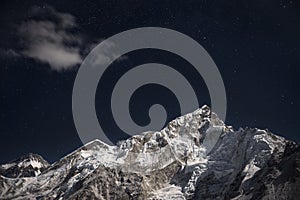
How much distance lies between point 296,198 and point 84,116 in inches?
5160

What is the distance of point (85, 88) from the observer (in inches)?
3890

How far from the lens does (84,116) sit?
99.3 m

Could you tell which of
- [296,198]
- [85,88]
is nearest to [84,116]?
[85,88]

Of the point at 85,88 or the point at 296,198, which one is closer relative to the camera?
the point at 85,88

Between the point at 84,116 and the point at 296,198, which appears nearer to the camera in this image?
the point at 84,116

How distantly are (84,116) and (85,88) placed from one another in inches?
247

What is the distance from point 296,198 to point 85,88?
133 metres

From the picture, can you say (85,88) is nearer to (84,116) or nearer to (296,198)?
(84,116)

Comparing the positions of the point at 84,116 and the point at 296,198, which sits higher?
the point at 296,198

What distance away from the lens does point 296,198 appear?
642 ft
